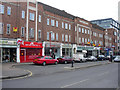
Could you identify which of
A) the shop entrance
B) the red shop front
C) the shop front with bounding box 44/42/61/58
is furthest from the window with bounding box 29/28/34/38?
the shop entrance

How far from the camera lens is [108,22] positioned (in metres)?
81.6

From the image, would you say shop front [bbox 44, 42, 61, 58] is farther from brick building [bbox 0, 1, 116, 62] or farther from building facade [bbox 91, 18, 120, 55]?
building facade [bbox 91, 18, 120, 55]

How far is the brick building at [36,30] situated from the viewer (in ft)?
78.0

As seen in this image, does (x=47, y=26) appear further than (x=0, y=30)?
Yes

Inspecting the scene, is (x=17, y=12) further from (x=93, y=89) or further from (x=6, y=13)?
(x=93, y=89)

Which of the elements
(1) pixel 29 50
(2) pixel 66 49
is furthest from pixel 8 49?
(2) pixel 66 49

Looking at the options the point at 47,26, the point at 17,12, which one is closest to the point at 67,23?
the point at 47,26

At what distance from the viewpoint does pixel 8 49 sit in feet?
79.7

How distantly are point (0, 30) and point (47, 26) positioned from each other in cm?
1111

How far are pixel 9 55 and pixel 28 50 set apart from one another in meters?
3.81

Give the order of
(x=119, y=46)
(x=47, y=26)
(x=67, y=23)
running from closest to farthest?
(x=47, y=26) → (x=67, y=23) → (x=119, y=46)

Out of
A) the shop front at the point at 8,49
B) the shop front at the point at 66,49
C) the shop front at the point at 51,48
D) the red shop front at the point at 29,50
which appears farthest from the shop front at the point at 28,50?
the shop front at the point at 66,49

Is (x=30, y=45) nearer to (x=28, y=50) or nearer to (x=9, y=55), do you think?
(x=28, y=50)

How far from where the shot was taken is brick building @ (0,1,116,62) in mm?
23766
